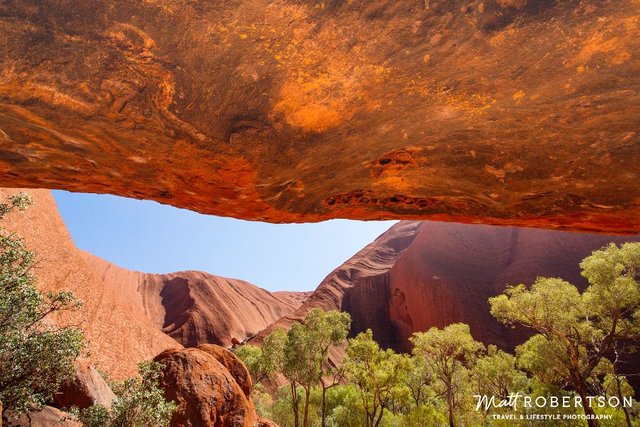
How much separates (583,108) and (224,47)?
5036 millimetres

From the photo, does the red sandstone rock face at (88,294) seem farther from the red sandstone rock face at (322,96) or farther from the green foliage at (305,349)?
the red sandstone rock face at (322,96)

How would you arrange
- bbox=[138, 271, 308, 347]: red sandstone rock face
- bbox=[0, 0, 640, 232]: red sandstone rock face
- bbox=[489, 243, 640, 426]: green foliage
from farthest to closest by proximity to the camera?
1. bbox=[138, 271, 308, 347]: red sandstone rock face
2. bbox=[489, 243, 640, 426]: green foliage
3. bbox=[0, 0, 640, 232]: red sandstone rock face

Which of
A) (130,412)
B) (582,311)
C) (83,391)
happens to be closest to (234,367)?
(83,391)

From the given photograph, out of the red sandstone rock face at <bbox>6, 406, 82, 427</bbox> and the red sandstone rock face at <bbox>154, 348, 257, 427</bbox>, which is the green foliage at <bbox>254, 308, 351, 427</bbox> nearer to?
the red sandstone rock face at <bbox>154, 348, 257, 427</bbox>

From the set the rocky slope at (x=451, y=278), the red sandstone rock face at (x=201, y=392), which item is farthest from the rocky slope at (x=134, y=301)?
the rocky slope at (x=451, y=278)

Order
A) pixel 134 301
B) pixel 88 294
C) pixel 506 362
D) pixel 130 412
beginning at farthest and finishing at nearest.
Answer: pixel 134 301, pixel 88 294, pixel 506 362, pixel 130 412

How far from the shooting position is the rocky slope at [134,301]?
87.3ft

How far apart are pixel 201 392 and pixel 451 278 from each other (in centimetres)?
4786

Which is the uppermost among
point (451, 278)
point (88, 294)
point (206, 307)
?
point (451, 278)

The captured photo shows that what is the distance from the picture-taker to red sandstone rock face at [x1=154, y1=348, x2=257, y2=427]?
36.0 ft

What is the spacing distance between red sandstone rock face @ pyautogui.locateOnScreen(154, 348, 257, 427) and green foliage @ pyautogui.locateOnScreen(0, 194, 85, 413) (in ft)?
14.3

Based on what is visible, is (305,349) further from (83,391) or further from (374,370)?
(83,391)

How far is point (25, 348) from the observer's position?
6840 millimetres

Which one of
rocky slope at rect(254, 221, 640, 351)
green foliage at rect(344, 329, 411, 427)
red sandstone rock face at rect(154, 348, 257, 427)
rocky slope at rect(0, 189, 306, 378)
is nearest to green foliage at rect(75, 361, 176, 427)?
red sandstone rock face at rect(154, 348, 257, 427)
